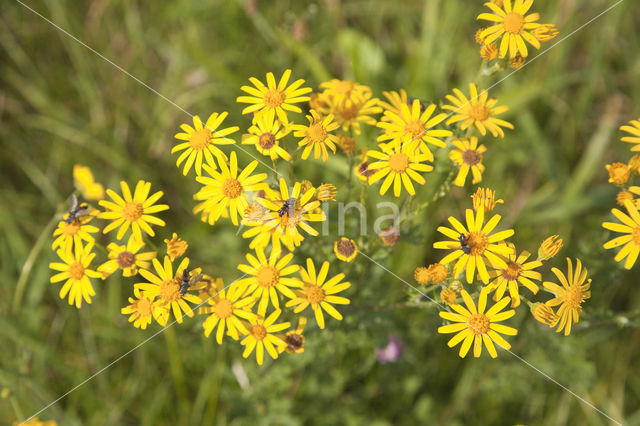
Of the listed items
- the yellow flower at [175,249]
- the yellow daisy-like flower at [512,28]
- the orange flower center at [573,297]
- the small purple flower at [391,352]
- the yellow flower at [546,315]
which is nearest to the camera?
the yellow flower at [546,315]

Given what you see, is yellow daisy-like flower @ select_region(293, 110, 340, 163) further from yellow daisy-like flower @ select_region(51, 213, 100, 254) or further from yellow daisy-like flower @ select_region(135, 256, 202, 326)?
yellow daisy-like flower @ select_region(51, 213, 100, 254)

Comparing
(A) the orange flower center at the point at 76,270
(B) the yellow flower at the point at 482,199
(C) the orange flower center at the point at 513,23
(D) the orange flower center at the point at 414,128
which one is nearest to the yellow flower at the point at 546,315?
(B) the yellow flower at the point at 482,199

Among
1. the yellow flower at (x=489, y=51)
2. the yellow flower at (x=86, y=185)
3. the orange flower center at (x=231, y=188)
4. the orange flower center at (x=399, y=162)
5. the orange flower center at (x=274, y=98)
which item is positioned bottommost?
the orange flower center at (x=231, y=188)

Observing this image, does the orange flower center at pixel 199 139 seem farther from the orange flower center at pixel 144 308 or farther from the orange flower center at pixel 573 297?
the orange flower center at pixel 573 297

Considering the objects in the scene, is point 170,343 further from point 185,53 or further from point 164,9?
point 164,9

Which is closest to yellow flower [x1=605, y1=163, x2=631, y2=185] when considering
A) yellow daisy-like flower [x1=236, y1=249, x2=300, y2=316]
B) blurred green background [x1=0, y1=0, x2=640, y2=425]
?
blurred green background [x1=0, y1=0, x2=640, y2=425]

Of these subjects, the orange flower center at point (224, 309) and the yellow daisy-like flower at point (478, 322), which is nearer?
the yellow daisy-like flower at point (478, 322)

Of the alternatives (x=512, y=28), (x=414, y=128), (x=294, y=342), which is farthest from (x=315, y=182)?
(x=512, y=28)

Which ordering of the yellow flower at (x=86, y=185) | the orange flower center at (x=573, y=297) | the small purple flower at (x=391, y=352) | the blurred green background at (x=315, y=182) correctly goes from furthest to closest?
the blurred green background at (x=315, y=182) < the small purple flower at (x=391, y=352) < the yellow flower at (x=86, y=185) < the orange flower center at (x=573, y=297)
